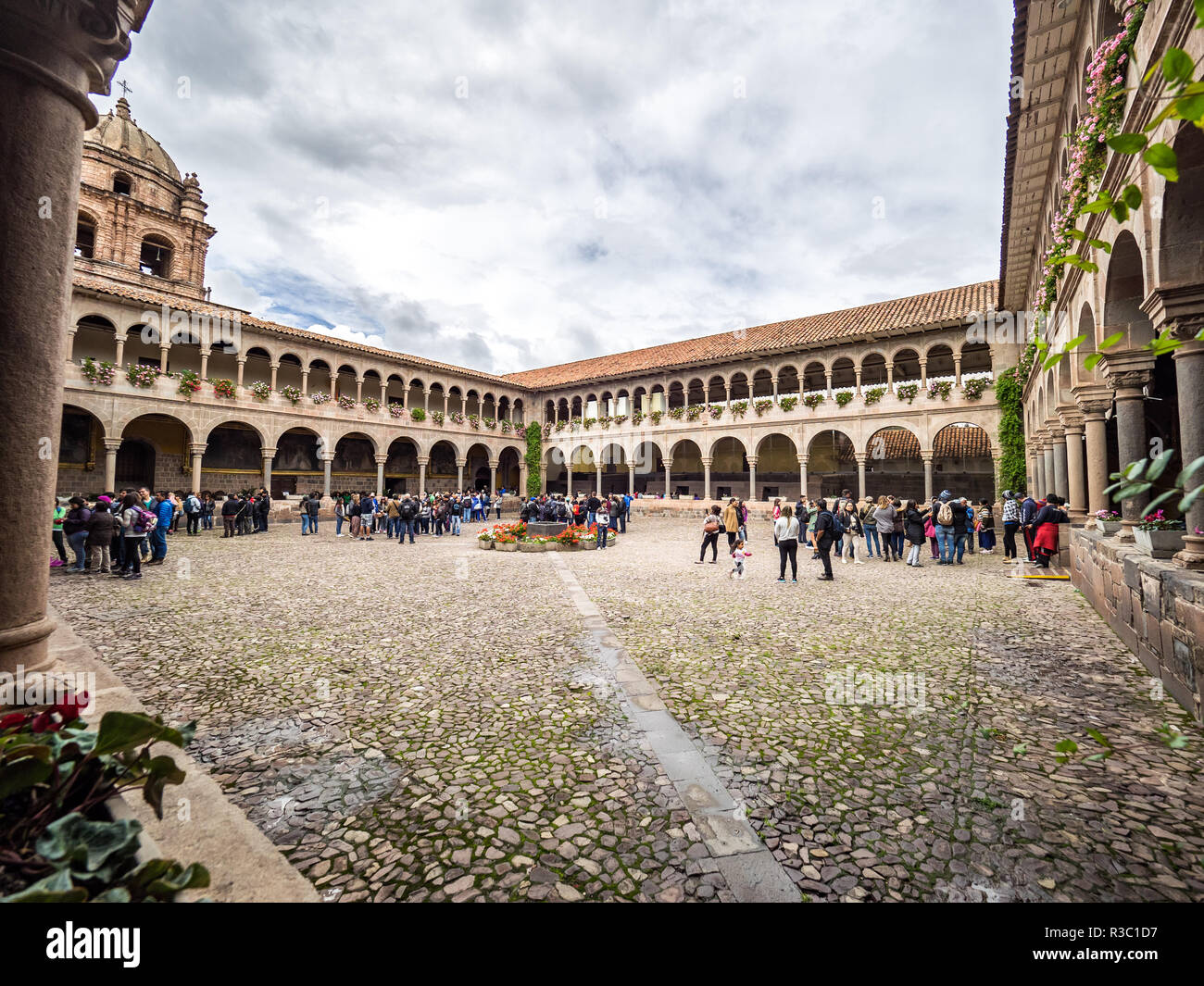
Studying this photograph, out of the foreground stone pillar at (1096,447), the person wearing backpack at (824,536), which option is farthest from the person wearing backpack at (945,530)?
the person wearing backpack at (824,536)

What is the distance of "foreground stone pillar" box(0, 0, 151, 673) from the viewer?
9.87 feet

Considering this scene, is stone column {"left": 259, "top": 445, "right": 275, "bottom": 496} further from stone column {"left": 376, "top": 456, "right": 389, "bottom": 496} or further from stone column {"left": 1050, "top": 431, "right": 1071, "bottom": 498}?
stone column {"left": 1050, "top": 431, "right": 1071, "bottom": 498}

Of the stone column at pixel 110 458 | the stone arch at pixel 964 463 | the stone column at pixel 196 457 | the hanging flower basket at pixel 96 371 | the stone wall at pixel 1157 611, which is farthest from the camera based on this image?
the stone arch at pixel 964 463

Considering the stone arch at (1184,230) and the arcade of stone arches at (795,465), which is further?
the arcade of stone arches at (795,465)

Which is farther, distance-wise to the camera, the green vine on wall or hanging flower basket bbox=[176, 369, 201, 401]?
the green vine on wall

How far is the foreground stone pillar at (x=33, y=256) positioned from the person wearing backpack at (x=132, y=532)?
8093 mm

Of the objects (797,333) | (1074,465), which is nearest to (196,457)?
(797,333)

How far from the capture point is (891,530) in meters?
13.3

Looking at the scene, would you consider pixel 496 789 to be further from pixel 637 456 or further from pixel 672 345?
pixel 672 345

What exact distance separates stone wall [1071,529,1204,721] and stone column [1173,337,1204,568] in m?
0.20

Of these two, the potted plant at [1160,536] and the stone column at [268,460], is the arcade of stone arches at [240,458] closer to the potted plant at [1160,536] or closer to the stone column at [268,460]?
the stone column at [268,460]

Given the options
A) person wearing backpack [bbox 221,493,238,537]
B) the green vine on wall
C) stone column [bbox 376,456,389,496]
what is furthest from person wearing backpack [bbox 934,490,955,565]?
the green vine on wall

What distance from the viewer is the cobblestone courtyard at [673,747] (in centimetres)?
266

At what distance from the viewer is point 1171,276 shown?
16.7 ft
